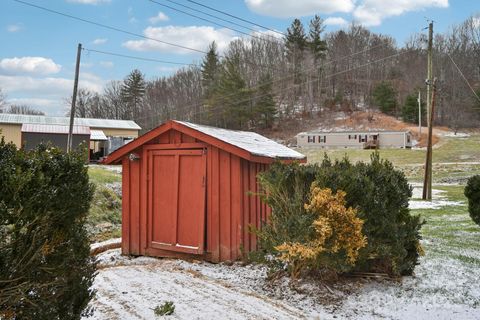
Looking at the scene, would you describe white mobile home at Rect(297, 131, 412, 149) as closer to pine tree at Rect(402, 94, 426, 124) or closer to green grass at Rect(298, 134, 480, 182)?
green grass at Rect(298, 134, 480, 182)

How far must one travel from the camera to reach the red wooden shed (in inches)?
255

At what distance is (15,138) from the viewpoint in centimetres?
3022

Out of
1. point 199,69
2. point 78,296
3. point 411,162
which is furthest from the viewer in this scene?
point 199,69

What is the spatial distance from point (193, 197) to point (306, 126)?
45470 mm

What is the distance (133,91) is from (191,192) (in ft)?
180

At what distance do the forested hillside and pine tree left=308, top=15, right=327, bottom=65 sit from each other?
0.14 m

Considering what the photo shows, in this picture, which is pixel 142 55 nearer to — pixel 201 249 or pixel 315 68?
pixel 201 249

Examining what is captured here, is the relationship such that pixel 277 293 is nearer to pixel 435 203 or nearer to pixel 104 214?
pixel 104 214

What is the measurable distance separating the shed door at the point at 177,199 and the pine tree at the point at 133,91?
54.0 metres

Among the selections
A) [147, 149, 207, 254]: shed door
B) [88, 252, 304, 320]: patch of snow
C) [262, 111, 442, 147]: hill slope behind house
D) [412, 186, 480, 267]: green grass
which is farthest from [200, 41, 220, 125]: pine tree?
A: [88, 252, 304, 320]: patch of snow

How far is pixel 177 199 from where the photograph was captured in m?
7.00

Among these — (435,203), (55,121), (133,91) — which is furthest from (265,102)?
(435,203)

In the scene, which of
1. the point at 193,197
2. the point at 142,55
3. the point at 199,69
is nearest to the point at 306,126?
the point at 199,69

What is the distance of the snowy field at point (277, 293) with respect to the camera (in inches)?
167
